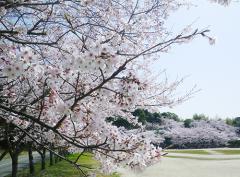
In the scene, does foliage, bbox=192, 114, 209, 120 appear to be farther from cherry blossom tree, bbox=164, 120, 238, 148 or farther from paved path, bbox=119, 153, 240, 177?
paved path, bbox=119, 153, 240, 177

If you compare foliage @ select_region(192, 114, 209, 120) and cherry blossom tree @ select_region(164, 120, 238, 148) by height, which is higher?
foliage @ select_region(192, 114, 209, 120)

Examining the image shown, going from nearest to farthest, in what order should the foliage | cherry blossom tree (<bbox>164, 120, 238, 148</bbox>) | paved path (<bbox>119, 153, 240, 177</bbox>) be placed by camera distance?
paved path (<bbox>119, 153, 240, 177</bbox>)
cherry blossom tree (<bbox>164, 120, 238, 148</bbox>)
the foliage

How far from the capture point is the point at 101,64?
10.8ft

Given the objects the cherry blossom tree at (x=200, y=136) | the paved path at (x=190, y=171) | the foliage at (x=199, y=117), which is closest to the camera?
the paved path at (x=190, y=171)

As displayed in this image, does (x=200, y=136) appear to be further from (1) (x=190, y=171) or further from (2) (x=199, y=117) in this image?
(1) (x=190, y=171)

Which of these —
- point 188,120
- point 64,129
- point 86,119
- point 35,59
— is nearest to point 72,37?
point 64,129

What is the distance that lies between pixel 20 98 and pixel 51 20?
1382mm

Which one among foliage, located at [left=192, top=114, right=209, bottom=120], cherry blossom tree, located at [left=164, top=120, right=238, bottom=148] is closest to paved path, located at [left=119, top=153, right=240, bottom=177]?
cherry blossom tree, located at [left=164, top=120, right=238, bottom=148]

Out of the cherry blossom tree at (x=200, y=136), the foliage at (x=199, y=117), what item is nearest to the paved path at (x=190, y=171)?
the cherry blossom tree at (x=200, y=136)

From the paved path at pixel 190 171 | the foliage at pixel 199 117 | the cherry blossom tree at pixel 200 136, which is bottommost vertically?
the paved path at pixel 190 171

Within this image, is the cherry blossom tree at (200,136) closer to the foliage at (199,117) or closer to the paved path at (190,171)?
the foliage at (199,117)

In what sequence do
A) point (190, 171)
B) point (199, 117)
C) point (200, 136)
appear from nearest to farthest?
point (190, 171) < point (200, 136) < point (199, 117)

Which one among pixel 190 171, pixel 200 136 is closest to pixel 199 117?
pixel 200 136

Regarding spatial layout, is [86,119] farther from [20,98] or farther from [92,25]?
[92,25]
